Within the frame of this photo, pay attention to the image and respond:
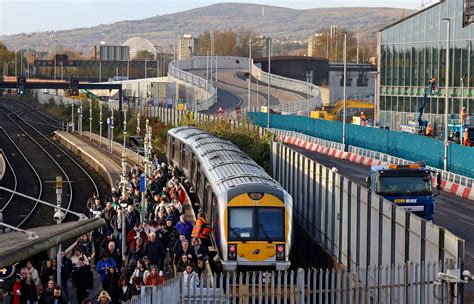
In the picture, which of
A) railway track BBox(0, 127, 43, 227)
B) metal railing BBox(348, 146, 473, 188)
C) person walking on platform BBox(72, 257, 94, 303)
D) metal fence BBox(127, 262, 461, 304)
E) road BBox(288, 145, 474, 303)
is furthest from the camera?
railway track BBox(0, 127, 43, 227)

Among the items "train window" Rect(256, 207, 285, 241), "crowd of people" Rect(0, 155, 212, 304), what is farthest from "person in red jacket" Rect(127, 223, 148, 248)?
"train window" Rect(256, 207, 285, 241)

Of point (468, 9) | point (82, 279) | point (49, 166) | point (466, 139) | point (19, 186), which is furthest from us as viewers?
point (49, 166)

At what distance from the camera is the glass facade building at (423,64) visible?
2869 inches

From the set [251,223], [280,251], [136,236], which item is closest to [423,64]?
[251,223]

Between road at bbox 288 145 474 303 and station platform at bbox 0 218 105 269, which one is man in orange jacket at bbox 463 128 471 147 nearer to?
road at bbox 288 145 474 303

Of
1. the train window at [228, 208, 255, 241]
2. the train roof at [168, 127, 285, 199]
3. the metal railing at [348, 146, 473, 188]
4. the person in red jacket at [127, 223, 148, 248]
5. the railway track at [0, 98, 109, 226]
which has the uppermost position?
the train roof at [168, 127, 285, 199]

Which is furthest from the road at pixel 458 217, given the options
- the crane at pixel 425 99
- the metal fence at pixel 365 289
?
the crane at pixel 425 99

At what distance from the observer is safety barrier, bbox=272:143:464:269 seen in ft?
59.1

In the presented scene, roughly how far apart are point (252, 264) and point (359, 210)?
9.21 feet

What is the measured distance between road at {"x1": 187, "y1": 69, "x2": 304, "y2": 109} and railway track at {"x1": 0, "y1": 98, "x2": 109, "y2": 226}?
20.8 metres

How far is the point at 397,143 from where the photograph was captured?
182 feet

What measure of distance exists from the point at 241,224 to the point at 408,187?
8.01 metres

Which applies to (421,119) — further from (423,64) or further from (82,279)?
(82,279)

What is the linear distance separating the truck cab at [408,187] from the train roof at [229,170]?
3695 mm
